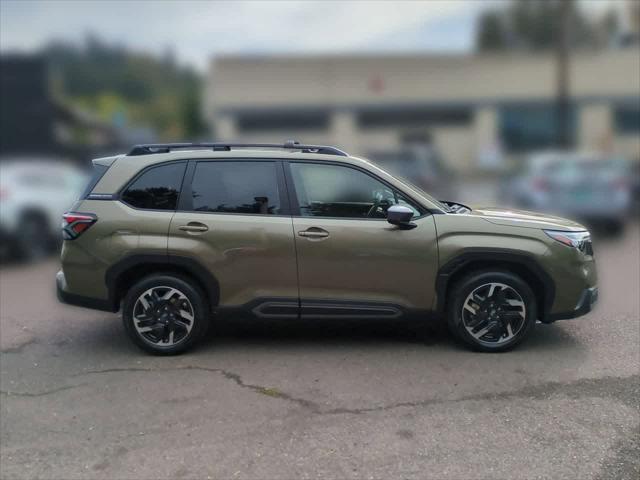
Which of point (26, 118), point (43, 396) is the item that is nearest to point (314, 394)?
point (43, 396)

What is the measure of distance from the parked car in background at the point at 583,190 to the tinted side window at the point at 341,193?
6.71 m

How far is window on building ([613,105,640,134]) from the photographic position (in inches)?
1228

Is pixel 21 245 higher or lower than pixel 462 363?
higher

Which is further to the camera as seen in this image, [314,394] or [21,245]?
[21,245]

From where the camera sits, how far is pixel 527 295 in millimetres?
5055

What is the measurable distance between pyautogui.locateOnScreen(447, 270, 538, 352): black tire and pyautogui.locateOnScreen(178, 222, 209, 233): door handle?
211 cm

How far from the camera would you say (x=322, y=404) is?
4254 mm

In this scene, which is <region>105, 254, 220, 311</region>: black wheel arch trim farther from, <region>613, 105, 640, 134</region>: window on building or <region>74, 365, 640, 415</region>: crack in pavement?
<region>613, 105, 640, 134</region>: window on building

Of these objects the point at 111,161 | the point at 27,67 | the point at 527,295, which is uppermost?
the point at 27,67

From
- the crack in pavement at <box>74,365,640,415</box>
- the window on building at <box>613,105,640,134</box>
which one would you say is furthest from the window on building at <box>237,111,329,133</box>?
the crack in pavement at <box>74,365,640,415</box>

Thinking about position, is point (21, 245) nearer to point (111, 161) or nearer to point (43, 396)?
point (111, 161)

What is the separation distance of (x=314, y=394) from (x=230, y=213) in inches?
65.2

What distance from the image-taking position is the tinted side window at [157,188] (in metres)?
5.19

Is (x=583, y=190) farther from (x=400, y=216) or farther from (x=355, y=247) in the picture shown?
(x=355, y=247)
